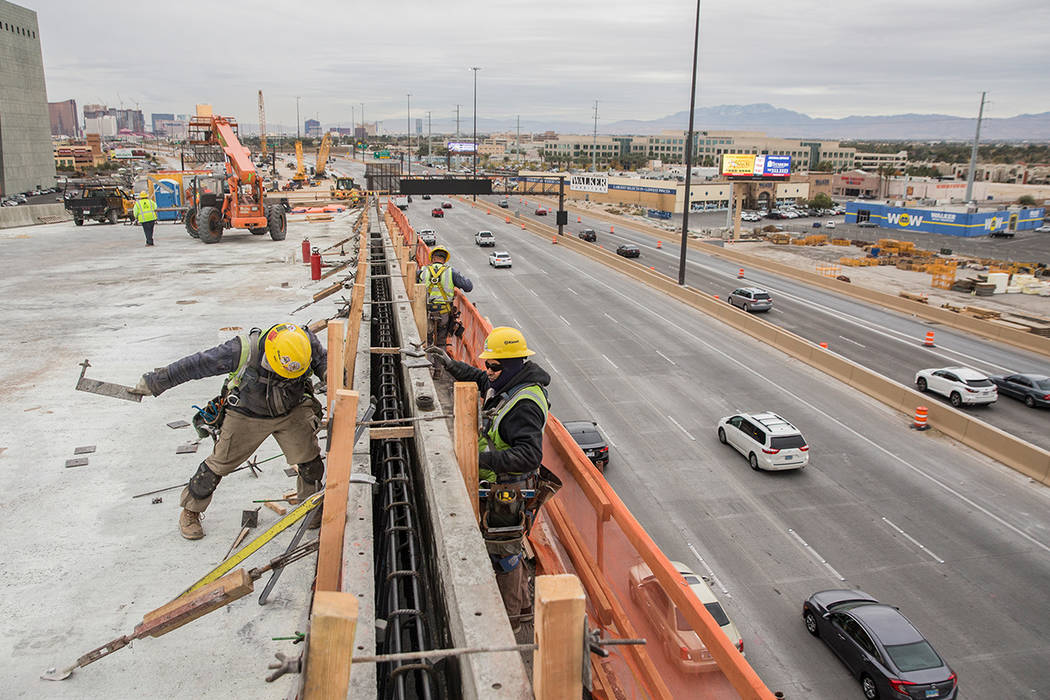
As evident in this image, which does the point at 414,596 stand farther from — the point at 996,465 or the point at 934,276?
the point at 934,276

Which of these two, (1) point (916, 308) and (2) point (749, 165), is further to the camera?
(2) point (749, 165)

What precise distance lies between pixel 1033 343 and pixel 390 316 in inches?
1135

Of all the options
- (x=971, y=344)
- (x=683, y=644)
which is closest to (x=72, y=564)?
(x=683, y=644)

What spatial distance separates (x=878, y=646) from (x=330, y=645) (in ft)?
31.9

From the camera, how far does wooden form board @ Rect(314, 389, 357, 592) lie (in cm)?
406

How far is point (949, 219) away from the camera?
79.2m

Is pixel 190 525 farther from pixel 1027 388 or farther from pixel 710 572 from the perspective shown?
pixel 1027 388

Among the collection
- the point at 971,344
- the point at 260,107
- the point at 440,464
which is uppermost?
the point at 260,107

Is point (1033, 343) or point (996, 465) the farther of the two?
point (1033, 343)

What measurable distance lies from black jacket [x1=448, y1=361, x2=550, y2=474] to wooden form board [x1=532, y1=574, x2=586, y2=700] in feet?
6.32

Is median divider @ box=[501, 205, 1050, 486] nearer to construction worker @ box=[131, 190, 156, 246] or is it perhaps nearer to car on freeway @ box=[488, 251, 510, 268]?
car on freeway @ box=[488, 251, 510, 268]

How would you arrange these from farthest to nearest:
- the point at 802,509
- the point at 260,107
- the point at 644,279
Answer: the point at 260,107
the point at 644,279
the point at 802,509

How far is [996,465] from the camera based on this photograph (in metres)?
17.1

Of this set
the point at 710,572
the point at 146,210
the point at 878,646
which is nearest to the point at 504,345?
the point at 878,646
